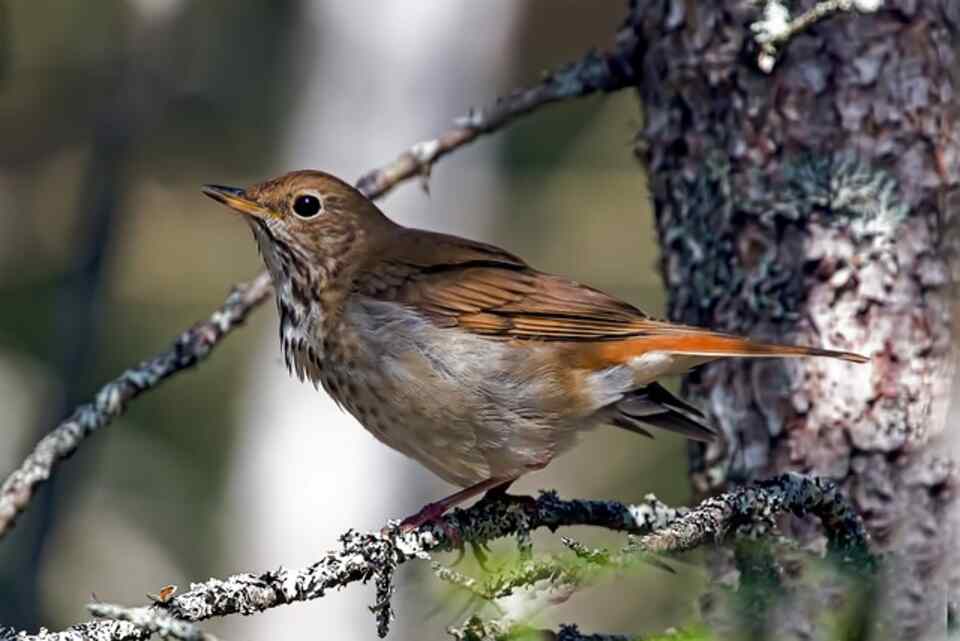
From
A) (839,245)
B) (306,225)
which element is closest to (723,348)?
(839,245)

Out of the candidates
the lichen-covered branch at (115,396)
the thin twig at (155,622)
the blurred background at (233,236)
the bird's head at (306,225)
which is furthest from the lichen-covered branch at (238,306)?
the blurred background at (233,236)

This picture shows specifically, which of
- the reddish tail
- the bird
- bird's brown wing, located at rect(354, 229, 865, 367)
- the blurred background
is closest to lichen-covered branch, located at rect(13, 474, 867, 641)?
the bird

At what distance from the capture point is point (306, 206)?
4812 millimetres

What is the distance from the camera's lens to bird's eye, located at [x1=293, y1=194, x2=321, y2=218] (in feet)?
15.7

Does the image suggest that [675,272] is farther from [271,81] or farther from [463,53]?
[271,81]

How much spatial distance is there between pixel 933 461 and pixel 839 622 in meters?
1.67

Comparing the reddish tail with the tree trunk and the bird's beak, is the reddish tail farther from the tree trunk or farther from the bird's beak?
the bird's beak

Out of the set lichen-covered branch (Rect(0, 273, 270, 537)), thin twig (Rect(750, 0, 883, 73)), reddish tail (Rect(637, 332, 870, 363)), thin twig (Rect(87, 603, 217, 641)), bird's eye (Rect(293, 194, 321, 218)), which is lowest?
thin twig (Rect(87, 603, 217, 641))

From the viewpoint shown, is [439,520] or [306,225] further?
[306,225]

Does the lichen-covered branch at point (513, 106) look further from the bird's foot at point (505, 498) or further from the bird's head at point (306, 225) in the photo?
the bird's foot at point (505, 498)

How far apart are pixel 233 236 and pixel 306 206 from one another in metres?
7.11

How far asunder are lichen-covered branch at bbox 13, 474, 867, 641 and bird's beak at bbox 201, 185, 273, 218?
4.08 feet

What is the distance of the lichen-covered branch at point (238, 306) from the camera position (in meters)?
3.82

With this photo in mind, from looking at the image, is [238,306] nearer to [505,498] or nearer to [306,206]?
[306,206]
